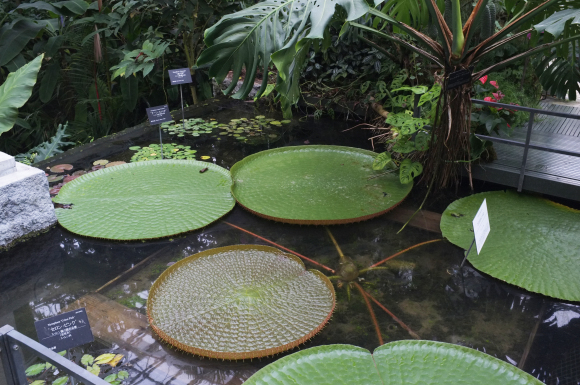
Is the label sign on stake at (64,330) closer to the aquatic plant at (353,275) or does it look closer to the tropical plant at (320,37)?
the aquatic plant at (353,275)

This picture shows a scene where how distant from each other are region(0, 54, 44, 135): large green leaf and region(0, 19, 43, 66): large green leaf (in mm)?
1402

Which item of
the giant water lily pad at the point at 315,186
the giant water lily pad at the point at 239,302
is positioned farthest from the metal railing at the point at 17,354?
the giant water lily pad at the point at 315,186

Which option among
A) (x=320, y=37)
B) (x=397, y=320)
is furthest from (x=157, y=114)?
(x=397, y=320)

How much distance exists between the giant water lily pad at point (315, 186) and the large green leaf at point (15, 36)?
2.35m

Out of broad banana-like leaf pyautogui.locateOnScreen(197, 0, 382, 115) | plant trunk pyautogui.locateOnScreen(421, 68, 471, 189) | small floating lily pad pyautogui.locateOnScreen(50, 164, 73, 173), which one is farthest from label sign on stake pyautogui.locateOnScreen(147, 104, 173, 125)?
plant trunk pyautogui.locateOnScreen(421, 68, 471, 189)

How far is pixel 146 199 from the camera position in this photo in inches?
126

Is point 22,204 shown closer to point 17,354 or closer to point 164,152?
point 164,152

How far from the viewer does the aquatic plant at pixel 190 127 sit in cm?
452

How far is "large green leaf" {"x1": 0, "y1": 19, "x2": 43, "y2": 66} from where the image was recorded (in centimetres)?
420

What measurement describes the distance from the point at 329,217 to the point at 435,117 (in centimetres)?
100

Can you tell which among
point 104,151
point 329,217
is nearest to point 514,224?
point 329,217

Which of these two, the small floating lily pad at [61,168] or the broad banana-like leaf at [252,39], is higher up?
the broad banana-like leaf at [252,39]

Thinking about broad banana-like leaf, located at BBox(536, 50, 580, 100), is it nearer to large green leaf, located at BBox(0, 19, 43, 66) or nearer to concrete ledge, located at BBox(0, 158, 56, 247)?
concrete ledge, located at BBox(0, 158, 56, 247)

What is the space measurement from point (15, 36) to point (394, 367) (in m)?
4.29
